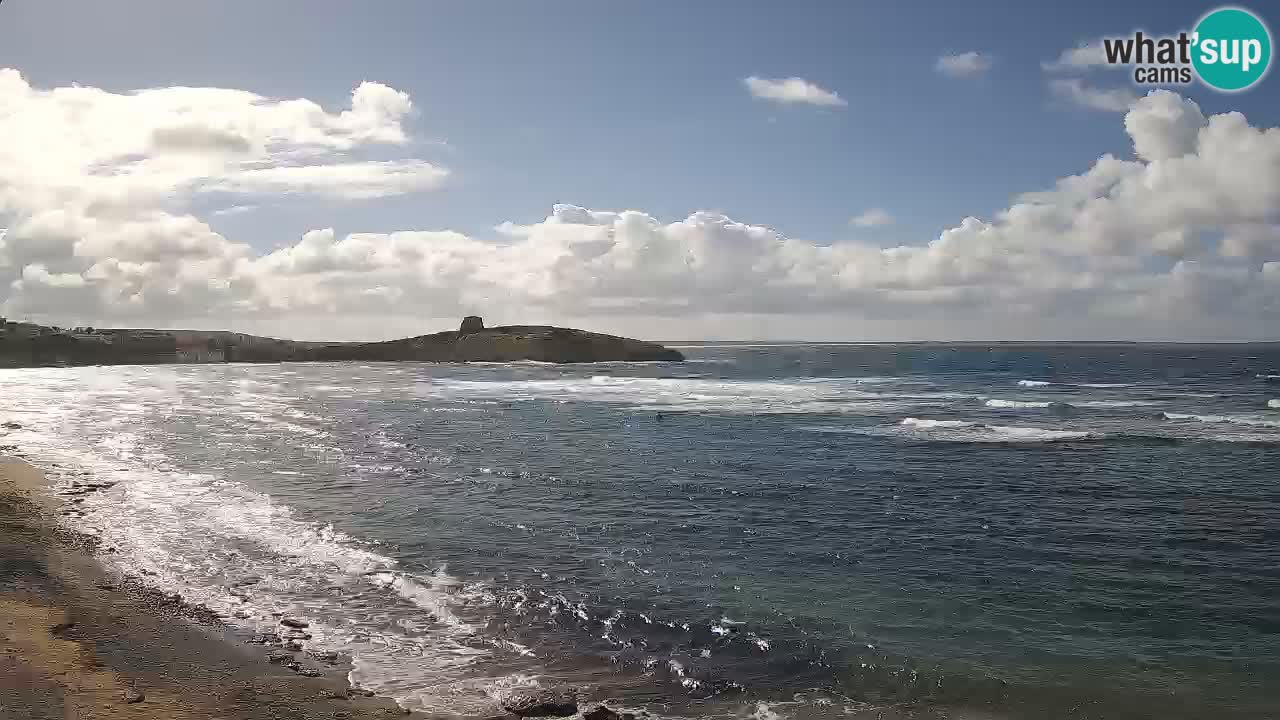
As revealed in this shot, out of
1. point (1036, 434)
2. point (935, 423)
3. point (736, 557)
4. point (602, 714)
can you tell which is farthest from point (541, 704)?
point (935, 423)

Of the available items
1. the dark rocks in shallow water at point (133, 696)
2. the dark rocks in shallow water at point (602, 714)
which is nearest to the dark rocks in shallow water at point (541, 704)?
the dark rocks in shallow water at point (602, 714)

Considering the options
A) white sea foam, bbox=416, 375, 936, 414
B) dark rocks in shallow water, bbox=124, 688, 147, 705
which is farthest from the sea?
white sea foam, bbox=416, 375, 936, 414

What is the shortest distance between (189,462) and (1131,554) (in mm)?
38303

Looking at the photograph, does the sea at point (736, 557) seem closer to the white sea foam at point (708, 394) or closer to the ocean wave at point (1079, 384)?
the white sea foam at point (708, 394)

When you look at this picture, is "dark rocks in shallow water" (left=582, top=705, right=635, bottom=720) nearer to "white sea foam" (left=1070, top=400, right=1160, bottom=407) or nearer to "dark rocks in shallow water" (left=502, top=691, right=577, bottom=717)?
"dark rocks in shallow water" (left=502, top=691, right=577, bottom=717)

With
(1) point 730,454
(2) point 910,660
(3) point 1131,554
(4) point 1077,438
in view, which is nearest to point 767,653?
(2) point 910,660

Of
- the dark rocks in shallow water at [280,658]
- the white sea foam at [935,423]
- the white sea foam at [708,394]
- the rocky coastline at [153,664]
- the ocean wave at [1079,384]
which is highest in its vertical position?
the ocean wave at [1079,384]

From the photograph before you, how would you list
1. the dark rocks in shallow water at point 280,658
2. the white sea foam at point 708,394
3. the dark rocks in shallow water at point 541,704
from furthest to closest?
the white sea foam at point 708,394 → the dark rocks in shallow water at point 280,658 → the dark rocks in shallow water at point 541,704

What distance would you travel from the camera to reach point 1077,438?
47500 millimetres

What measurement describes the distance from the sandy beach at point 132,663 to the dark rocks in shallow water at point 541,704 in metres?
1.70

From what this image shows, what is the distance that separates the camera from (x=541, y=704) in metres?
12.7

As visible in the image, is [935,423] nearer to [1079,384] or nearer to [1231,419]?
[1231,419]

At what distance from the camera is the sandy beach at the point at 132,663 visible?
1216 cm

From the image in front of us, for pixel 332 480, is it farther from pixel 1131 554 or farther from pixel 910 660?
pixel 1131 554
